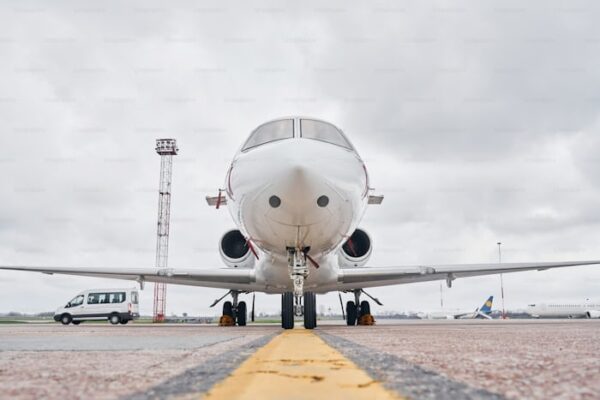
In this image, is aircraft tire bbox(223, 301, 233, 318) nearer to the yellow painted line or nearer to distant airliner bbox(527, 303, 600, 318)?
the yellow painted line

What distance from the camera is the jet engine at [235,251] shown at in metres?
14.1

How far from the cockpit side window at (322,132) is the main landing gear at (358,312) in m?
8.83

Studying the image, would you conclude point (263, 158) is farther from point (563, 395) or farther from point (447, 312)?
point (447, 312)

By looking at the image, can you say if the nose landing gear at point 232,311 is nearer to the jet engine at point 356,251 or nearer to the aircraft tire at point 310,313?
the jet engine at point 356,251

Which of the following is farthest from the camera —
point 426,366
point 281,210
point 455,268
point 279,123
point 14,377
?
point 455,268

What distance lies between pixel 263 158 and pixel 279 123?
1500 mm

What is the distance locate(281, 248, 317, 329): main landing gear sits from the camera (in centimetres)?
781

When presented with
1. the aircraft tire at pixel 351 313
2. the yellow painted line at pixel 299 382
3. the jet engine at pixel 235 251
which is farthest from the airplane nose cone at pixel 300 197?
the aircraft tire at pixel 351 313

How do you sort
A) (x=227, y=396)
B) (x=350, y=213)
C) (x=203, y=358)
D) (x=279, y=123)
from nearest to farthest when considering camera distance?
(x=227, y=396)
(x=203, y=358)
(x=350, y=213)
(x=279, y=123)

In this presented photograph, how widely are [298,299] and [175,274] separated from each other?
5.15m

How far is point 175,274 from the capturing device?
12.6 metres

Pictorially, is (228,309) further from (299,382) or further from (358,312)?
(299,382)

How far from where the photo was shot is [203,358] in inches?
107

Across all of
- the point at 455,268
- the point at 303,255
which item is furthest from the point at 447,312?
the point at 303,255
